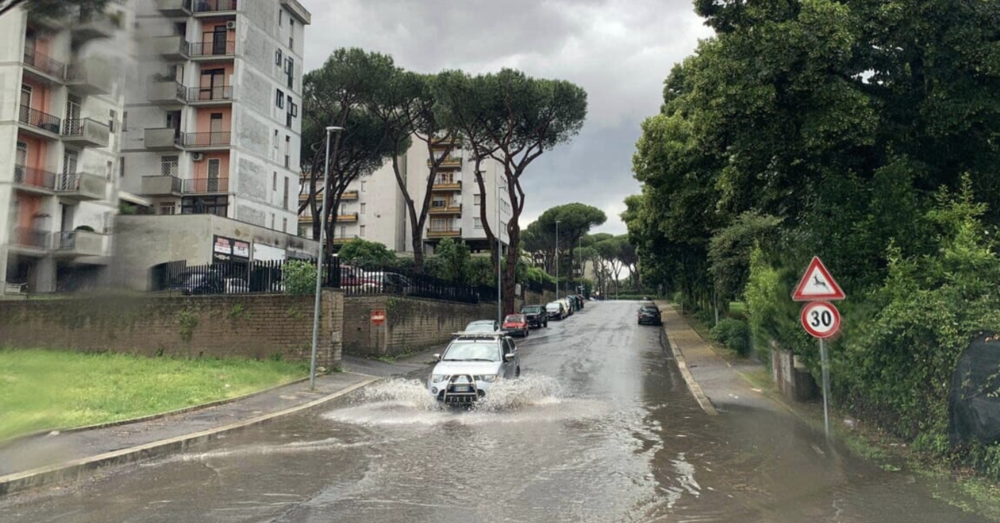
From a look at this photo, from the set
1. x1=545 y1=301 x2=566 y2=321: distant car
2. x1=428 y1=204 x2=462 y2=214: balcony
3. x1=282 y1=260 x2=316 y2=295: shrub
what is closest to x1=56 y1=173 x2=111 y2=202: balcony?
x1=282 y1=260 x2=316 y2=295: shrub

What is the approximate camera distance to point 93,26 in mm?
1849

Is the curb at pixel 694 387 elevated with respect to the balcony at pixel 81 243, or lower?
lower

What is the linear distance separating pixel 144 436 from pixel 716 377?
1476 cm

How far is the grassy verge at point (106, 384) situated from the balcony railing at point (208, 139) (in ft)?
2.76

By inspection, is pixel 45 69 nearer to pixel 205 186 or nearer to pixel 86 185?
pixel 86 185

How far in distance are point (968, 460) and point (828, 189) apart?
5818 millimetres

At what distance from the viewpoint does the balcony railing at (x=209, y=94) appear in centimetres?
243

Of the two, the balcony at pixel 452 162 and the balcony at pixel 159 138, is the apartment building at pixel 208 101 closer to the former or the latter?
the balcony at pixel 159 138

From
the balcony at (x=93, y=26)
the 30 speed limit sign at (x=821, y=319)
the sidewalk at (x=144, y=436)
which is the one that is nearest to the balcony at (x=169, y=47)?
the balcony at (x=93, y=26)

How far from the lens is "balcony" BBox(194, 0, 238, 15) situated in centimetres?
202

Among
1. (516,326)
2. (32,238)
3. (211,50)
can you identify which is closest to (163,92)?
(32,238)

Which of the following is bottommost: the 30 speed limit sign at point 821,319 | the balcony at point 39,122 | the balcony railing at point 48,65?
the 30 speed limit sign at point 821,319

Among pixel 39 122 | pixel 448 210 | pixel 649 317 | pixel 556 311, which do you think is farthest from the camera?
pixel 448 210

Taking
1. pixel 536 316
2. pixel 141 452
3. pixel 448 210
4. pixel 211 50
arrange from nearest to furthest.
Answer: pixel 211 50, pixel 141 452, pixel 536 316, pixel 448 210
